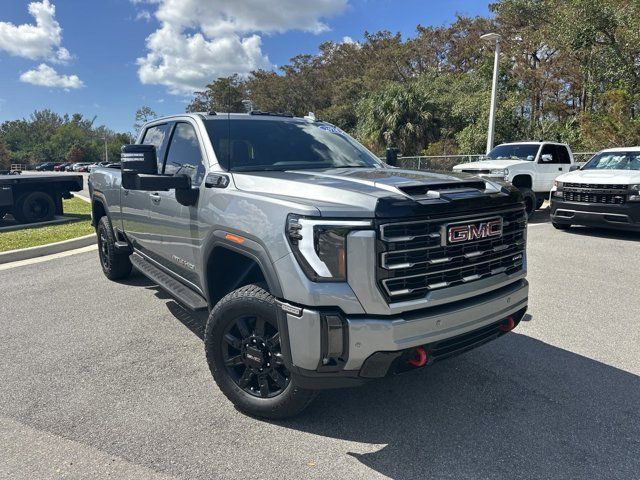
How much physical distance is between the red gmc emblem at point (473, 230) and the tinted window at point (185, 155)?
1905mm

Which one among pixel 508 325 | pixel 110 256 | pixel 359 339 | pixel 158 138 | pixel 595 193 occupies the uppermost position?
pixel 158 138

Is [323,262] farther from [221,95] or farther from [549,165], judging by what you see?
[221,95]

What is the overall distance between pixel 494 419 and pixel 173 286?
2.71 metres

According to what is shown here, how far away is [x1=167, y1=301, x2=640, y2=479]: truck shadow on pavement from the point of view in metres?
2.56

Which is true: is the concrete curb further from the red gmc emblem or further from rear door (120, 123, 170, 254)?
the red gmc emblem

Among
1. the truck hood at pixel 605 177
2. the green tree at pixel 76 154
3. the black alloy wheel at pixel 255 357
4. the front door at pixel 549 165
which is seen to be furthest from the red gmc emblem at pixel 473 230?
the green tree at pixel 76 154

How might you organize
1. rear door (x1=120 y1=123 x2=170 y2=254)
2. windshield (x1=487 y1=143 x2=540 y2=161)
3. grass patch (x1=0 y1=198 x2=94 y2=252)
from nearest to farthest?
rear door (x1=120 y1=123 x2=170 y2=254) → grass patch (x1=0 y1=198 x2=94 y2=252) → windshield (x1=487 y1=143 x2=540 y2=161)

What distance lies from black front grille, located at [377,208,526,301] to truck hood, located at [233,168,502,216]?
0.51ft

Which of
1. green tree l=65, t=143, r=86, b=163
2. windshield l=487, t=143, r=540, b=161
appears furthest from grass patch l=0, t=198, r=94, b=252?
green tree l=65, t=143, r=86, b=163

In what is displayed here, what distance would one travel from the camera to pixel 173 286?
409 cm

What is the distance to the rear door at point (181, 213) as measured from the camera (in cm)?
359

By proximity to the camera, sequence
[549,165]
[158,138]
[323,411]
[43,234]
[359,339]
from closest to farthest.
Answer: [359,339] → [323,411] → [158,138] → [43,234] → [549,165]

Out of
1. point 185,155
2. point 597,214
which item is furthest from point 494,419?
point 597,214

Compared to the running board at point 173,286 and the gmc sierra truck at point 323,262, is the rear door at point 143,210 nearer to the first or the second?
the running board at point 173,286
